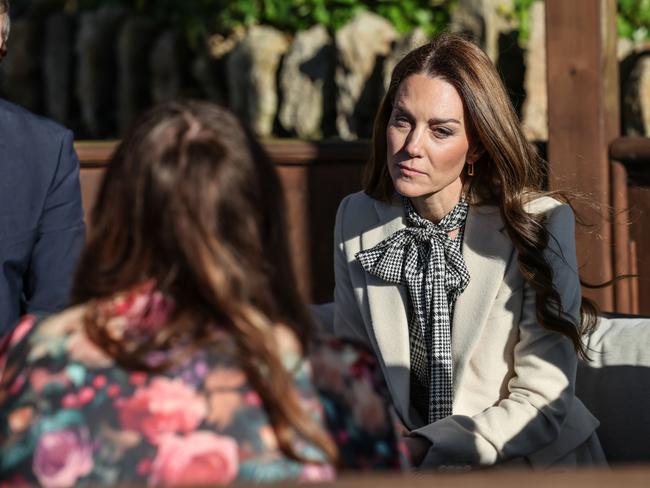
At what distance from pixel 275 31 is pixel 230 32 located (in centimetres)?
58

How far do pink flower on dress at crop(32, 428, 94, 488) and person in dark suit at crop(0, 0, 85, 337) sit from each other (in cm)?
105

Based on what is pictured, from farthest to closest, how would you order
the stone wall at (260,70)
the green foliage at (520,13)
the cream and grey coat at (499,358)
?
the green foliage at (520,13) < the stone wall at (260,70) < the cream and grey coat at (499,358)

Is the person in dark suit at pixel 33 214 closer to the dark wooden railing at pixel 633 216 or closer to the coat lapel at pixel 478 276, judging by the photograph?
the coat lapel at pixel 478 276

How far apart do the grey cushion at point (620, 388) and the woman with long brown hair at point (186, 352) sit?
1388 millimetres

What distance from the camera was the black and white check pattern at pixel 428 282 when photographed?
2.63 m

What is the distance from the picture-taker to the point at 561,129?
409cm

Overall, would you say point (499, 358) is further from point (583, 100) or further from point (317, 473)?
point (583, 100)

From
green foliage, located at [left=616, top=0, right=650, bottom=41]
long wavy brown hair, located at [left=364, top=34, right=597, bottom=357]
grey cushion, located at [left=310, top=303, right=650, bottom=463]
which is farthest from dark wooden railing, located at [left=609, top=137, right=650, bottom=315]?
green foliage, located at [left=616, top=0, right=650, bottom=41]

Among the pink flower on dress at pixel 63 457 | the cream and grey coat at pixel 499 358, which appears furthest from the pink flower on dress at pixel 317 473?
the cream and grey coat at pixel 499 358

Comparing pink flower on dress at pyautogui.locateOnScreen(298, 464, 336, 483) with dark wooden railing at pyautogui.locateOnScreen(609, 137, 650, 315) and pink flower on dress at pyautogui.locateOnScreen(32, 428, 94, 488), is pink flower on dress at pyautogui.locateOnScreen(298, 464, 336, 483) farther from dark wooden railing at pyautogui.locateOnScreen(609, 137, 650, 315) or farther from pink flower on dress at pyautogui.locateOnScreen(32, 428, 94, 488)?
dark wooden railing at pyautogui.locateOnScreen(609, 137, 650, 315)

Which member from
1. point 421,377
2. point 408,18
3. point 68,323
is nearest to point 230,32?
point 408,18

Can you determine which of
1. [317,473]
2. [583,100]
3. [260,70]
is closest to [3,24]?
[317,473]

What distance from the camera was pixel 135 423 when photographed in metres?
1.56

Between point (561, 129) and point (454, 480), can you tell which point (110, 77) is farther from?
point (454, 480)
